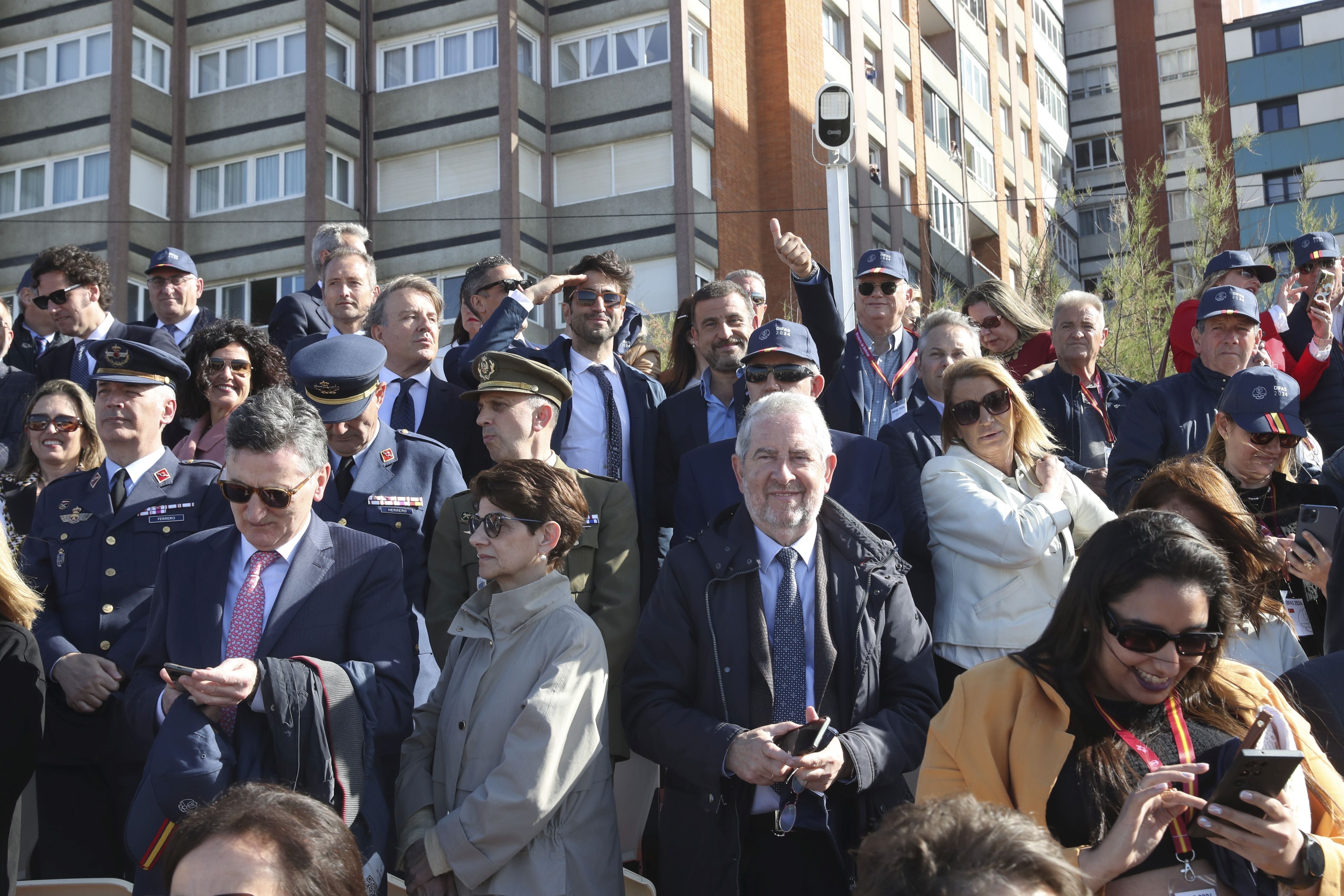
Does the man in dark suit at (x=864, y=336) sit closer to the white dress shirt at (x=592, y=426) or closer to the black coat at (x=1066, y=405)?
the black coat at (x=1066, y=405)

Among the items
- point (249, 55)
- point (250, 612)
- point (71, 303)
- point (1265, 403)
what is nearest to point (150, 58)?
point (249, 55)

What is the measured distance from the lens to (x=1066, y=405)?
7352 mm

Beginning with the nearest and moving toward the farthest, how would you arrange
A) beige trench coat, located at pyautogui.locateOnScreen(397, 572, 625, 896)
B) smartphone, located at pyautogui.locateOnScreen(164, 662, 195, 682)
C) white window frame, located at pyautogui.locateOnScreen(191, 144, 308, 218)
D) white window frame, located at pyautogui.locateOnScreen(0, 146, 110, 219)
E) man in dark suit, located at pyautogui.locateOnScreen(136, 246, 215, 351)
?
smartphone, located at pyautogui.locateOnScreen(164, 662, 195, 682) < beige trench coat, located at pyautogui.locateOnScreen(397, 572, 625, 896) < man in dark suit, located at pyautogui.locateOnScreen(136, 246, 215, 351) < white window frame, located at pyautogui.locateOnScreen(0, 146, 110, 219) < white window frame, located at pyautogui.locateOnScreen(191, 144, 308, 218)

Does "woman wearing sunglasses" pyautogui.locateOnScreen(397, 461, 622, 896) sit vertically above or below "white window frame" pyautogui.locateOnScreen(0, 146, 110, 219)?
below

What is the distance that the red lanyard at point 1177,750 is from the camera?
3174mm

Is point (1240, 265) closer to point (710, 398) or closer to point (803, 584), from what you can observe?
point (710, 398)

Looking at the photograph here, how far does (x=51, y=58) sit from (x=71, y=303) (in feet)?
79.0

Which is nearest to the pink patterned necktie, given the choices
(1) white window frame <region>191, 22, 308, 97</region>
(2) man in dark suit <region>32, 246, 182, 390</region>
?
(2) man in dark suit <region>32, 246, 182, 390</region>

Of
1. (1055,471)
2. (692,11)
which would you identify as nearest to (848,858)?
(1055,471)

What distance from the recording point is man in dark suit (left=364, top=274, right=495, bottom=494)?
6.59m

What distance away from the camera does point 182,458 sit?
21.2 ft

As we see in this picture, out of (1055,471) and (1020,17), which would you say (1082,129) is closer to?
(1020,17)

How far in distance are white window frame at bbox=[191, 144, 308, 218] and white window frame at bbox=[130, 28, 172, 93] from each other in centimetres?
192

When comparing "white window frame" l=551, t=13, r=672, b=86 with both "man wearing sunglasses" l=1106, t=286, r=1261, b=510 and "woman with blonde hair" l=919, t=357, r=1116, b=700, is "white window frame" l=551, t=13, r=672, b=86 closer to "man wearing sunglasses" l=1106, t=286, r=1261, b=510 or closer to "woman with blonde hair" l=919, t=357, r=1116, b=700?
"man wearing sunglasses" l=1106, t=286, r=1261, b=510
